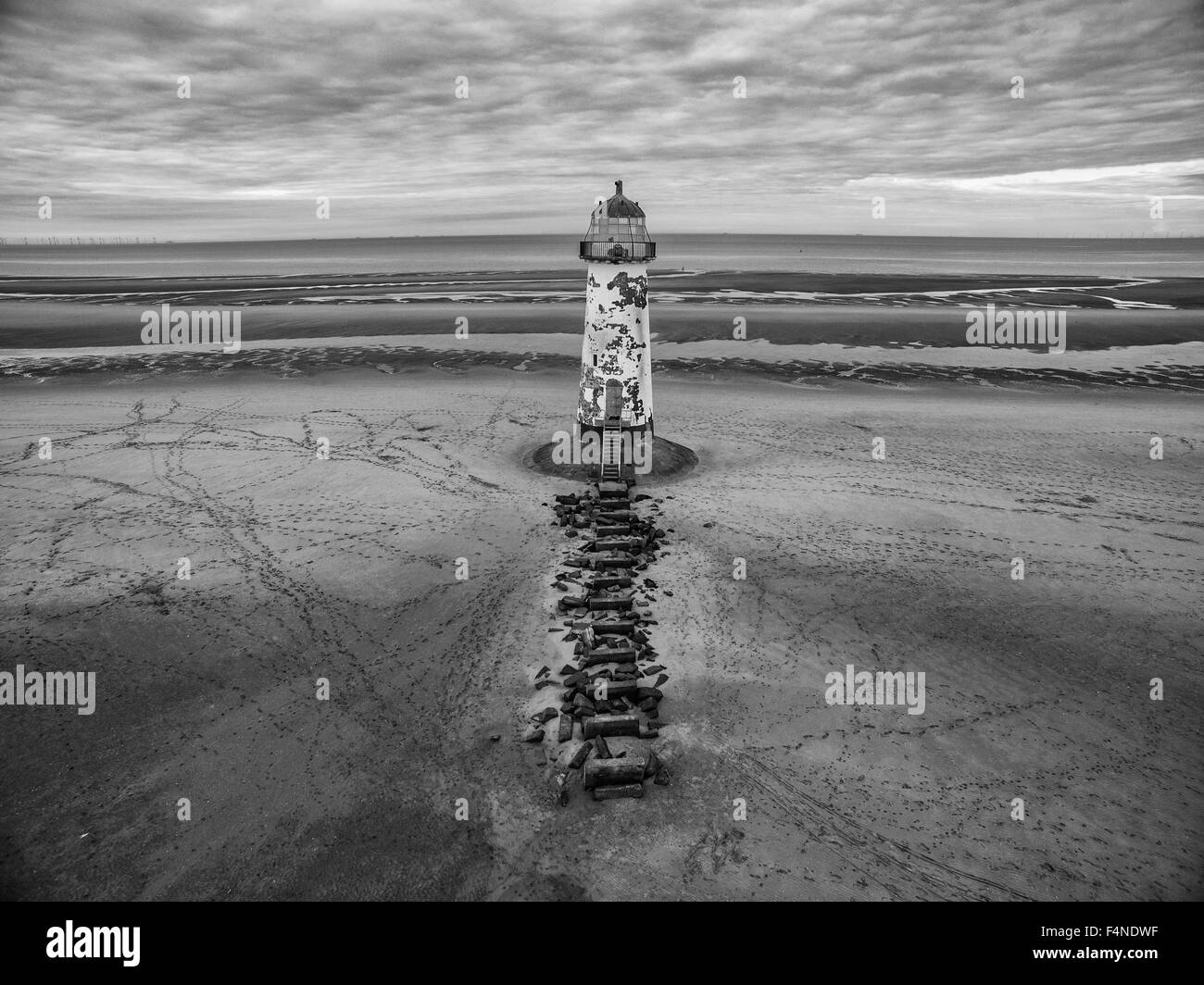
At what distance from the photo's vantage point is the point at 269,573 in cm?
1281

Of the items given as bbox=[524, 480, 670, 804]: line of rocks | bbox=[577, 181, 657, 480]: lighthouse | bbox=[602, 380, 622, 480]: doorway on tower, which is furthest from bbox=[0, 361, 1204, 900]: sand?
bbox=[577, 181, 657, 480]: lighthouse

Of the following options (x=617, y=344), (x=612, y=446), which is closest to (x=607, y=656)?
(x=612, y=446)

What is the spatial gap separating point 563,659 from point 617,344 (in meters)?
8.83

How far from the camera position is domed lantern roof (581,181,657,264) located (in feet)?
52.0

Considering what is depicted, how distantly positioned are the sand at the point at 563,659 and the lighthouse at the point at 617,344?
1.72 meters

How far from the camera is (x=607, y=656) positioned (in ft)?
32.8

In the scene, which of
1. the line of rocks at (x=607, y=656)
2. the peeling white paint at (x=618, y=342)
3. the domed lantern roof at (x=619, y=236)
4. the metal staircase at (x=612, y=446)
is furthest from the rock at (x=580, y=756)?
the domed lantern roof at (x=619, y=236)

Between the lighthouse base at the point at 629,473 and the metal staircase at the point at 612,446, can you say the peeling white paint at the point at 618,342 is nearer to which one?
the metal staircase at the point at 612,446

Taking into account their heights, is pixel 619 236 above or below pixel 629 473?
above

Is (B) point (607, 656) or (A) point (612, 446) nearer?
(B) point (607, 656)

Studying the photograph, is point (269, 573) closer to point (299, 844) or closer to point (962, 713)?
point (299, 844)

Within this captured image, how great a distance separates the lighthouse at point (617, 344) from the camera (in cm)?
1600

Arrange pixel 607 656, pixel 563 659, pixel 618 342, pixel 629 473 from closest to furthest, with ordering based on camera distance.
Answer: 1. pixel 607 656
2. pixel 563 659
3. pixel 618 342
4. pixel 629 473

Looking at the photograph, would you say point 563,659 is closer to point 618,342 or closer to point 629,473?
point 629,473
